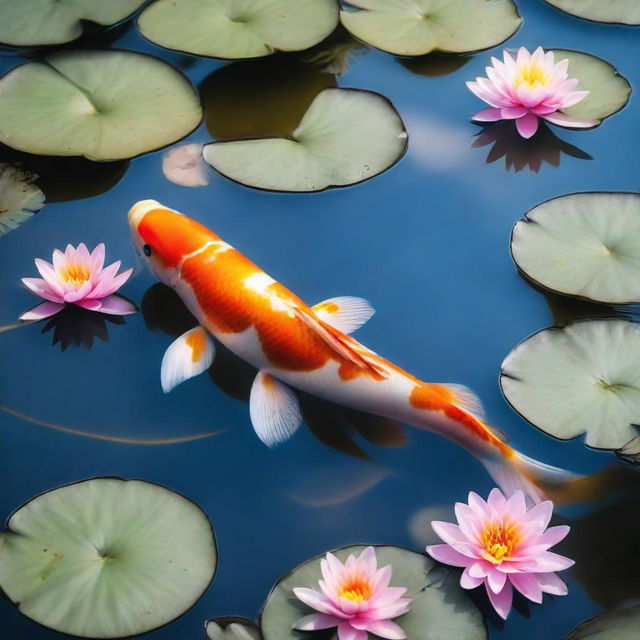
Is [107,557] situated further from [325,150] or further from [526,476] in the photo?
[325,150]

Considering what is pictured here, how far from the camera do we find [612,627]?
1.60 metres

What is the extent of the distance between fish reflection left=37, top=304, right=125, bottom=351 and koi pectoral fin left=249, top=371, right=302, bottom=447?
0.42 m

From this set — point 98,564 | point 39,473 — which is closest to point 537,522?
point 98,564

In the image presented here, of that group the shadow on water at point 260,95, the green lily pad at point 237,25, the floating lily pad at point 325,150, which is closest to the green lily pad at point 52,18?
the green lily pad at point 237,25

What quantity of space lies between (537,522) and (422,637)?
0.30m

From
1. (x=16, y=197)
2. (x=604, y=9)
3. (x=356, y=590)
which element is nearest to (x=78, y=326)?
(x=16, y=197)

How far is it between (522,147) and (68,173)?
130 centimetres

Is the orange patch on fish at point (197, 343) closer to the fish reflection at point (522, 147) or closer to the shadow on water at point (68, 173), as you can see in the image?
the shadow on water at point (68, 173)

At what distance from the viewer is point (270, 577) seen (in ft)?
5.54

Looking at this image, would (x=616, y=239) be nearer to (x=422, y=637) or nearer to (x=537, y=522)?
A: (x=537, y=522)

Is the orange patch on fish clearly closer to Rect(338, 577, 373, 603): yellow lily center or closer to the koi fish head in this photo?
the koi fish head

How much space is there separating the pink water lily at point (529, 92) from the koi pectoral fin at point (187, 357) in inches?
44.6

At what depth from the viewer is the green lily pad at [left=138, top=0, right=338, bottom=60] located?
273 centimetres

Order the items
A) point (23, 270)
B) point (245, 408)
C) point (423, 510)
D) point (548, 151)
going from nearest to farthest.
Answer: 1. point (423, 510)
2. point (245, 408)
3. point (23, 270)
4. point (548, 151)
